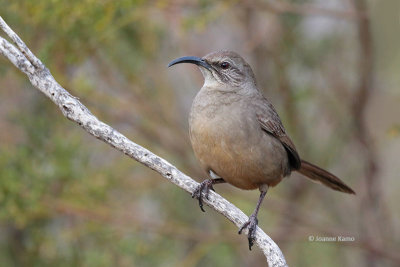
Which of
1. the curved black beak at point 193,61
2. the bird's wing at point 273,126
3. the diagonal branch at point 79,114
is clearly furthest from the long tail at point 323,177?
the diagonal branch at point 79,114

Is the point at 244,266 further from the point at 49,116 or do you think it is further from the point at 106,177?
the point at 49,116

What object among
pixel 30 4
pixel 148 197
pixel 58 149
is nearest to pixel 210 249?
pixel 148 197

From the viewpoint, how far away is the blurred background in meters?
5.95

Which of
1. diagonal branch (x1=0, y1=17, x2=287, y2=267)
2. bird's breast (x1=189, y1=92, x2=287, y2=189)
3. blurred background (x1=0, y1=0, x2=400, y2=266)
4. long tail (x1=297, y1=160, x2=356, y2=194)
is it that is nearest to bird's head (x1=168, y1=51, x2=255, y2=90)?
bird's breast (x1=189, y1=92, x2=287, y2=189)

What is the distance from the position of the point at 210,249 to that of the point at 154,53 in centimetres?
220

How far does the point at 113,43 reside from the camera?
22.9 ft

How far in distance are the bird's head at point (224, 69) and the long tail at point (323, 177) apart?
0.88 m

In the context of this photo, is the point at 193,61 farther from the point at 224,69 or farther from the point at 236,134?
the point at 236,134

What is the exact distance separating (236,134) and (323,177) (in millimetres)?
1112

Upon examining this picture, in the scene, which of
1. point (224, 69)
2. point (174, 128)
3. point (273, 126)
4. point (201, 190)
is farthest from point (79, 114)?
point (174, 128)

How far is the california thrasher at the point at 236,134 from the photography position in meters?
4.69

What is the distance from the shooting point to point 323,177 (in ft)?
17.9

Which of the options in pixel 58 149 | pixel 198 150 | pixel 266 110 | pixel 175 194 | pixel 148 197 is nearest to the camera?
pixel 198 150

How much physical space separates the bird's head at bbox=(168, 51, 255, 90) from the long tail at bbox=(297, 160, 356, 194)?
884 millimetres
